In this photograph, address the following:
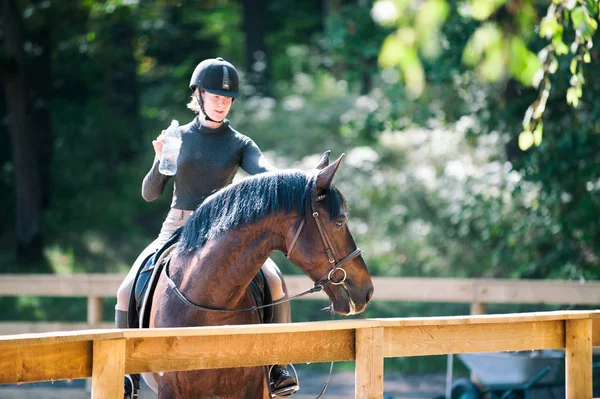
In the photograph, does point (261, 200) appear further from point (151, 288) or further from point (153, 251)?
point (153, 251)

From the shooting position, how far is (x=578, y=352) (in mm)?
5012

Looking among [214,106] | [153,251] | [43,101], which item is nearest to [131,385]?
[153,251]

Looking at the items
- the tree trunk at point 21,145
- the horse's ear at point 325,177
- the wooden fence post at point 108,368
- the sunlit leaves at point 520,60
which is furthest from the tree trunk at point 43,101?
the sunlit leaves at point 520,60

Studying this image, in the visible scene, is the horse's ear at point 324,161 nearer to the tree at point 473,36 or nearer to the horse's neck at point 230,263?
the horse's neck at point 230,263

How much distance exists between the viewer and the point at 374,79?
52.4 feet

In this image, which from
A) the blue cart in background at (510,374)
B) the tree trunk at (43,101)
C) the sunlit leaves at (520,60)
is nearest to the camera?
the sunlit leaves at (520,60)

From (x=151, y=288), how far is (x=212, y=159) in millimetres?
839

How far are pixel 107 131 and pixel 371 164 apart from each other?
6.02 meters

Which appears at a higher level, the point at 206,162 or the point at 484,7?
the point at 484,7

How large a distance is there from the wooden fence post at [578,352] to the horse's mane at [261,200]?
1661mm

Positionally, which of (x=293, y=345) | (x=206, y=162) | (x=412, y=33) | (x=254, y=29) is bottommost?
(x=293, y=345)

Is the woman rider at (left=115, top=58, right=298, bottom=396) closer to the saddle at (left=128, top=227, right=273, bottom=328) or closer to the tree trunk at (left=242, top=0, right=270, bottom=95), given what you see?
the saddle at (left=128, top=227, right=273, bottom=328)

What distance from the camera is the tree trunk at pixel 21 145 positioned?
15375 millimetres

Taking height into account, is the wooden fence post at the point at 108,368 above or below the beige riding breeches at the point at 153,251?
below
